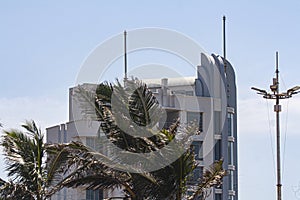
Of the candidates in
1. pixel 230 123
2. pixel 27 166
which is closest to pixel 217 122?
pixel 230 123

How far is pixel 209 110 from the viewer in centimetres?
5966

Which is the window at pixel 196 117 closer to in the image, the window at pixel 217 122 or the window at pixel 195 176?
the window at pixel 217 122

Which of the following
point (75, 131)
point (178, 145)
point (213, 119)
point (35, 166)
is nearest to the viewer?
point (178, 145)

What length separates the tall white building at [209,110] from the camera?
57594 millimetres

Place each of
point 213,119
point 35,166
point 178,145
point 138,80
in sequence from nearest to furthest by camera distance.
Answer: point 178,145, point 138,80, point 35,166, point 213,119

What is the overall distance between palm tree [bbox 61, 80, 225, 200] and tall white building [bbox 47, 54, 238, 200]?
33.1 m

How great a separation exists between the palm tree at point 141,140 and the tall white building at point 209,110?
1303 inches

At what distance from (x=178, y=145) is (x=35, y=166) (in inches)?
210

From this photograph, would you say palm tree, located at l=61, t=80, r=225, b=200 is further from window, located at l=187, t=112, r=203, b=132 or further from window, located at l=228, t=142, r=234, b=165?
window, located at l=228, t=142, r=234, b=165

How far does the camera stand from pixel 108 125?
906 inches

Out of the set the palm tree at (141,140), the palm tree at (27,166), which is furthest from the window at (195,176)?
the palm tree at (27,166)

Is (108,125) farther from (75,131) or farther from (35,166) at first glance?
(75,131)

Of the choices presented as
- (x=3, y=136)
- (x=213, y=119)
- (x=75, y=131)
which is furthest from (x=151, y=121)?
(x=213, y=119)

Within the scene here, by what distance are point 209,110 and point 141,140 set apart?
37.5m
